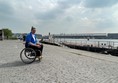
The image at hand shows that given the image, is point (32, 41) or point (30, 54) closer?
point (30, 54)

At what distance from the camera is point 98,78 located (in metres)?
5.53

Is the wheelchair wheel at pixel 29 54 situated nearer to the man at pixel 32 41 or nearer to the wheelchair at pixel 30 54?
the wheelchair at pixel 30 54

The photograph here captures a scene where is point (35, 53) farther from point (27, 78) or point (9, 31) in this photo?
point (9, 31)

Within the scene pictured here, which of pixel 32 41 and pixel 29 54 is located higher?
pixel 32 41

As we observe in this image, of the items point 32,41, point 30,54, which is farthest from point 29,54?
point 32,41

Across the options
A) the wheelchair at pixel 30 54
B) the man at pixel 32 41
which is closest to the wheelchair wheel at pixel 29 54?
the wheelchair at pixel 30 54

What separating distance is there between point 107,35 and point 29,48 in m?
93.3

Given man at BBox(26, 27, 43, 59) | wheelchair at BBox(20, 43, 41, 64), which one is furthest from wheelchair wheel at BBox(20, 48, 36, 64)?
man at BBox(26, 27, 43, 59)

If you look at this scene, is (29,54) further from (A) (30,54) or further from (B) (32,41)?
(B) (32,41)

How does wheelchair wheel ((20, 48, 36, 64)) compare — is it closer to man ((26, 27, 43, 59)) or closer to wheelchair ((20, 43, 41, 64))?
wheelchair ((20, 43, 41, 64))

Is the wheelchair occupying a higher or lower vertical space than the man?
lower

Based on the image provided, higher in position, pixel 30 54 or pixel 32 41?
pixel 32 41

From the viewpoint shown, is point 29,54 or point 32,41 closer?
point 29,54

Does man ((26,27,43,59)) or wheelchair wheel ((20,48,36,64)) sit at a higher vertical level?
man ((26,27,43,59))
